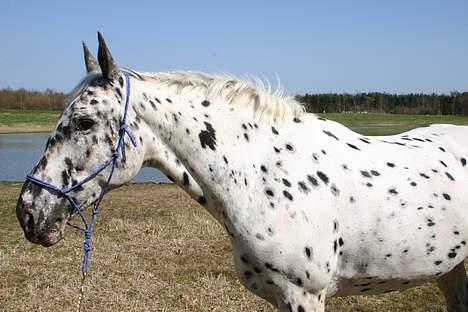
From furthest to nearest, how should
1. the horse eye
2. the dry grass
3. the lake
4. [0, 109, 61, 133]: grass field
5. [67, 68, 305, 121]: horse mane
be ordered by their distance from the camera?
[0, 109, 61, 133]: grass field
the lake
the dry grass
[67, 68, 305, 121]: horse mane
the horse eye

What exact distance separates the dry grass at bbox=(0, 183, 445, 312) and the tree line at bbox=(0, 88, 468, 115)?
47259mm

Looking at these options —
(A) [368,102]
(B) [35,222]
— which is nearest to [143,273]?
(B) [35,222]

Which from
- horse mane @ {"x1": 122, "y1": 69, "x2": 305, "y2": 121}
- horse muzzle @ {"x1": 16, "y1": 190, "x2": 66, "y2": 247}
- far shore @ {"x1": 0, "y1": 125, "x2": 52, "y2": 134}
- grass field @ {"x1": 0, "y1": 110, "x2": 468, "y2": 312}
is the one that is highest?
horse mane @ {"x1": 122, "y1": 69, "x2": 305, "y2": 121}

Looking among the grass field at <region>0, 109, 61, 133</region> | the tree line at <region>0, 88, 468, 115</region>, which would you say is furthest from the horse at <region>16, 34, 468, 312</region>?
the tree line at <region>0, 88, 468, 115</region>

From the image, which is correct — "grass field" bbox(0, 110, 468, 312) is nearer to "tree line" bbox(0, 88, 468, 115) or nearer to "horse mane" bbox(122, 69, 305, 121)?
"horse mane" bbox(122, 69, 305, 121)

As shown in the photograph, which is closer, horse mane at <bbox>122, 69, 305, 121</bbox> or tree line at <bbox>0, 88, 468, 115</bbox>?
horse mane at <bbox>122, 69, 305, 121</bbox>

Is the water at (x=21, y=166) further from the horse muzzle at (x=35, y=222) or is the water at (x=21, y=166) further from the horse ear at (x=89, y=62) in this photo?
the horse muzzle at (x=35, y=222)

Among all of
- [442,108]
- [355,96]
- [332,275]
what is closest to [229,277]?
[332,275]

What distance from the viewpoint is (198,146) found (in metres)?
2.82

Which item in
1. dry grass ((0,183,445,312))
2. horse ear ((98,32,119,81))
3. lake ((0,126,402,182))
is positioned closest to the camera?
horse ear ((98,32,119,81))

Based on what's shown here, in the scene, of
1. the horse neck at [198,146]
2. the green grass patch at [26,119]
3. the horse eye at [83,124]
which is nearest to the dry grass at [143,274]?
the horse neck at [198,146]

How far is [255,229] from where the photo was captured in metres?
2.76

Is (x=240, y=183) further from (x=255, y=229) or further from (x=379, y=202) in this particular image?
(x=379, y=202)

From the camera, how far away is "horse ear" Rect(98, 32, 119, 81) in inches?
98.5
